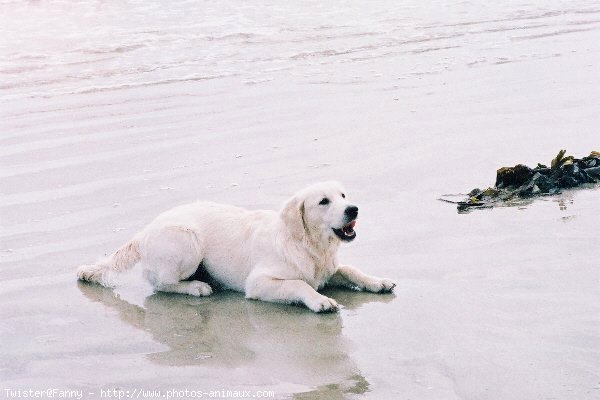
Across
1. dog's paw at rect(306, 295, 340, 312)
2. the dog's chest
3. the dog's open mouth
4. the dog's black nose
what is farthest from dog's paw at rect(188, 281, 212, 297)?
the dog's black nose

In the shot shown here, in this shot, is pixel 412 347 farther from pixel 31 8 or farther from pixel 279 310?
pixel 31 8

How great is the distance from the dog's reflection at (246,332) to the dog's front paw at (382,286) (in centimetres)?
5

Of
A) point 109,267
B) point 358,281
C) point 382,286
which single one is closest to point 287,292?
point 358,281

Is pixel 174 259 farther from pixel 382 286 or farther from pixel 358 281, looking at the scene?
pixel 382 286

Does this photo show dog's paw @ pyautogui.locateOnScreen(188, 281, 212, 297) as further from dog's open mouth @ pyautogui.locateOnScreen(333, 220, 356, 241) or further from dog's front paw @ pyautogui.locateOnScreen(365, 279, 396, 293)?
dog's front paw @ pyautogui.locateOnScreen(365, 279, 396, 293)

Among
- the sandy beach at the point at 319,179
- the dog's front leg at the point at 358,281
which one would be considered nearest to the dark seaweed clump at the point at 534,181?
the sandy beach at the point at 319,179

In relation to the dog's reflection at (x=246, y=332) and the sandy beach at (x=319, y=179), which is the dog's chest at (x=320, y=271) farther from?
the sandy beach at (x=319, y=179)

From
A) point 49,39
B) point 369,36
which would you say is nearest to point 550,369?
point 369,36

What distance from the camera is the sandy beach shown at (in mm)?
4715

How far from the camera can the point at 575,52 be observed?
14273 millimetres

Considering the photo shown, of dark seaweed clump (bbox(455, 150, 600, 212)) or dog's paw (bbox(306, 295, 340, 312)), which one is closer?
dog's paw (bbox(306, 295, 340, 312))

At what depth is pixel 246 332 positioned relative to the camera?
531 cm

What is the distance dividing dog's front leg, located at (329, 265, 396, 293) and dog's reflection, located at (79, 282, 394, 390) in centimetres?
6

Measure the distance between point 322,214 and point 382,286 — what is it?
59 cm
